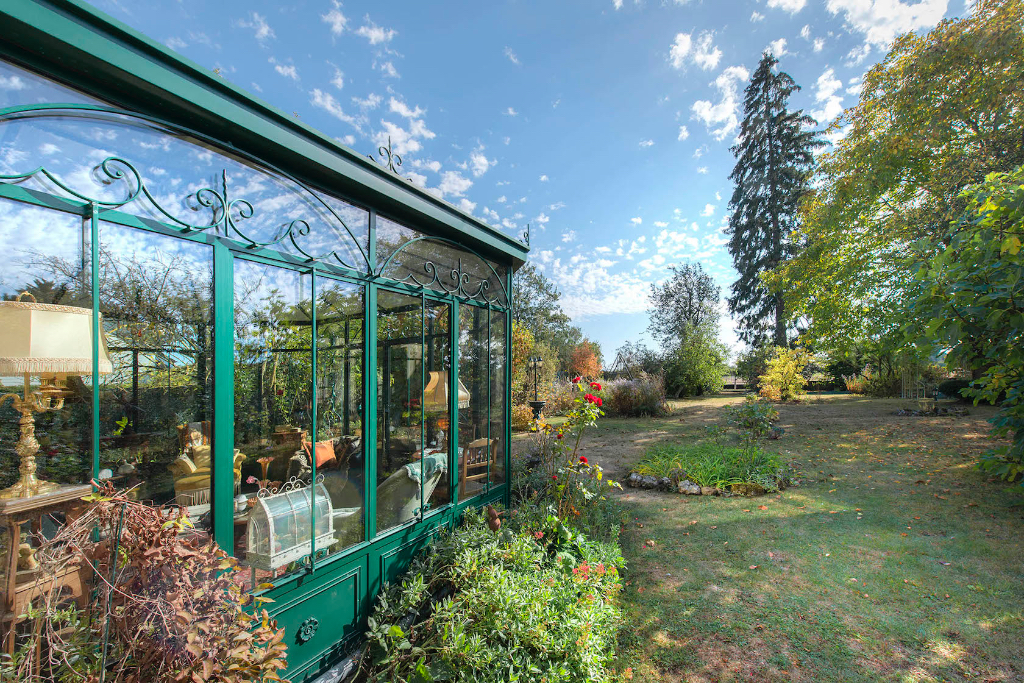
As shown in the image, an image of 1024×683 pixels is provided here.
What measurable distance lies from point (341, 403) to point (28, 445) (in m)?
1.37

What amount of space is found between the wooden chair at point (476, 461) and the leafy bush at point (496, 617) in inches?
21.7

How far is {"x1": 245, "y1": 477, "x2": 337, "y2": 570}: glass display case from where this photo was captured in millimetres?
2227

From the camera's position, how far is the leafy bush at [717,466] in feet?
20.1

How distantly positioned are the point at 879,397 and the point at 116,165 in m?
21.3

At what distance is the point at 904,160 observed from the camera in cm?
1041

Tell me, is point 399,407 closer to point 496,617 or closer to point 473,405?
point 473,405

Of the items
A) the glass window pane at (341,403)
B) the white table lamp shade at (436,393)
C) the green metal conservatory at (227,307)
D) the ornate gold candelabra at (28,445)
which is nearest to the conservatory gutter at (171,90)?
the green metal conservatory at (227,307)

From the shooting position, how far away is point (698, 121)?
8.41m

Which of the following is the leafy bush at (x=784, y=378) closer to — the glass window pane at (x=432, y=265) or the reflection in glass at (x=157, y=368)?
the glass window pane at (x=432, y=265)

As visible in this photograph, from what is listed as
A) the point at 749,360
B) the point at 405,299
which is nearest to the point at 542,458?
the point at 405,299

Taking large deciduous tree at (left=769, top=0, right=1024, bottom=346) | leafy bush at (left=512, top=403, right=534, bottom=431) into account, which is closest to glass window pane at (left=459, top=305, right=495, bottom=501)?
leafy bush at (left=512, top=403, right=534, bottom=431)

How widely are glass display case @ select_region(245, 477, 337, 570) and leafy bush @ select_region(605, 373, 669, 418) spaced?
40.5 feet

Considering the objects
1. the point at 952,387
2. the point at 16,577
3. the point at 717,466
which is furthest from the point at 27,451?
the point at 952,387

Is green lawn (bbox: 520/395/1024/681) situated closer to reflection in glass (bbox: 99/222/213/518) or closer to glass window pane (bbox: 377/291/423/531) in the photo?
glass window pane (bbox: 377/291/423/531)
